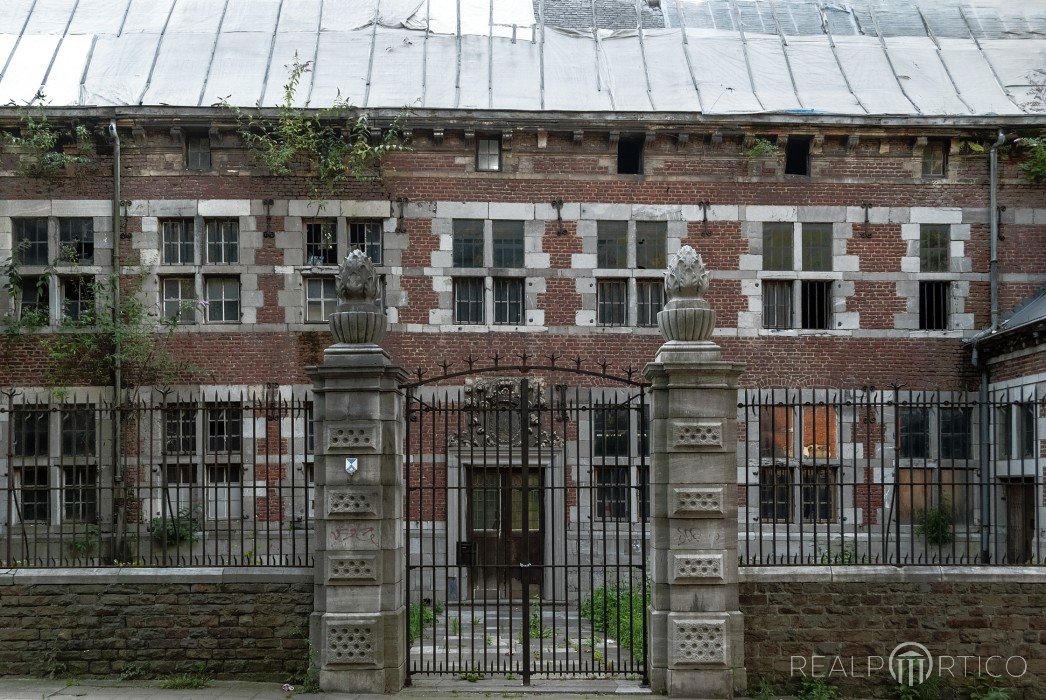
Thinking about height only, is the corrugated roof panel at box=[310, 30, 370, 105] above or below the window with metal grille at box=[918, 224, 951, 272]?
above

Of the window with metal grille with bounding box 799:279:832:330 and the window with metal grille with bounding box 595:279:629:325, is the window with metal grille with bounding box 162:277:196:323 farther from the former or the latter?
the window with metal grille with bounding box 799:279:832:330

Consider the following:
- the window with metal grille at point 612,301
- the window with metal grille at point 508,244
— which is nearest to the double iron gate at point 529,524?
the window with metal grille at point 612,301

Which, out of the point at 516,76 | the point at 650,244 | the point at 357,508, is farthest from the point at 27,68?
the point at 357,508

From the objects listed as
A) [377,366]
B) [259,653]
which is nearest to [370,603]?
[259,653]

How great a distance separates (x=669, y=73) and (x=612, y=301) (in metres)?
4.68

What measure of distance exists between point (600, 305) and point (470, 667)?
8106mm

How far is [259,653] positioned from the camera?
34.5ft

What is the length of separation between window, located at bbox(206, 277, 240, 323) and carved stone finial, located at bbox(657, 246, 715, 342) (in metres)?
9.53

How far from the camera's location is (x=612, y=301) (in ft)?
58.8

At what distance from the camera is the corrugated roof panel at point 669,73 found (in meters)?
18.4

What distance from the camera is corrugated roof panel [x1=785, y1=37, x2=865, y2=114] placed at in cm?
1856

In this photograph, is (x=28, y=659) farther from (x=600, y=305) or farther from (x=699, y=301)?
(x=600, y=305)

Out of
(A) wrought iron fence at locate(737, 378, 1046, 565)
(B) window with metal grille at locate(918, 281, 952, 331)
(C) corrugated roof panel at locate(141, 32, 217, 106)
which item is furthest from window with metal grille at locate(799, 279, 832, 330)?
(C) corrugated roof panel at locate(141, 32, 217, 106)

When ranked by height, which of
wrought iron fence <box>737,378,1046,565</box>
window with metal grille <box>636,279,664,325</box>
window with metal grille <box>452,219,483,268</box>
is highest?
window with metal grille <box>452,219,483,268</box>
